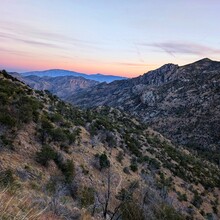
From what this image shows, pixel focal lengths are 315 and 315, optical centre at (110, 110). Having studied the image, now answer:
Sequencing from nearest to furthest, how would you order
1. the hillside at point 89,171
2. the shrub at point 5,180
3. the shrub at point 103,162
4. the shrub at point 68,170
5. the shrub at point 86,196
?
the shrub at point 5,180 < the hillside at point 89,171 < the shrub at point 86,196 < the shrub at point 68,170 < the shrub at point 103,162

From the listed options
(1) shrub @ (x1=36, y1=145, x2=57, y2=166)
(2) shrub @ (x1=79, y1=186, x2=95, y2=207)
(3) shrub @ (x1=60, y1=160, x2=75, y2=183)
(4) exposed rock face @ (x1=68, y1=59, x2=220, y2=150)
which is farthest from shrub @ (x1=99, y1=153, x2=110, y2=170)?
(4) exposed rock face @ (x1=68, y1=59, x2=220, y2=150)

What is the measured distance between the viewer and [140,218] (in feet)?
42.4

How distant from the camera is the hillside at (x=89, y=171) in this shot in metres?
14.0

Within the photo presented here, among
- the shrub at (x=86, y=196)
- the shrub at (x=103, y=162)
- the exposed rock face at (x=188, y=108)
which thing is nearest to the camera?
the shrub at (x=86, y=196)

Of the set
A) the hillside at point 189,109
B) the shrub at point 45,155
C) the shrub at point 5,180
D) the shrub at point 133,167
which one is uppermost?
the shrub at point 5,180

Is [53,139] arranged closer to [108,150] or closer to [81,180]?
[81,180]

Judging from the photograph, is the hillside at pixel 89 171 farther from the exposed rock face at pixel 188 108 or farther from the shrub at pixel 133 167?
the exposed rock face at pixel 188 108

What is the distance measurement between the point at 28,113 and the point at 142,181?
33.6 ft

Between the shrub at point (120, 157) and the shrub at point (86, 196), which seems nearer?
the shrub at point (86, 196)

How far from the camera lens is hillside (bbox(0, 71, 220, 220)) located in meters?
14.0

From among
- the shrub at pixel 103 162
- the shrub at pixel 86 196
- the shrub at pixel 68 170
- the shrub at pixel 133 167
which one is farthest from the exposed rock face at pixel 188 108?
the shrub at pixel 86 196

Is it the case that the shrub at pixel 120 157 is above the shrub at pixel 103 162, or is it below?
below

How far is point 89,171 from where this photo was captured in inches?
812

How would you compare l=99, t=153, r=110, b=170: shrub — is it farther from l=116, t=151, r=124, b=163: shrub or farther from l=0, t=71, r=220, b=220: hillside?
l=116, t=151, r=124, b=163: shrub
